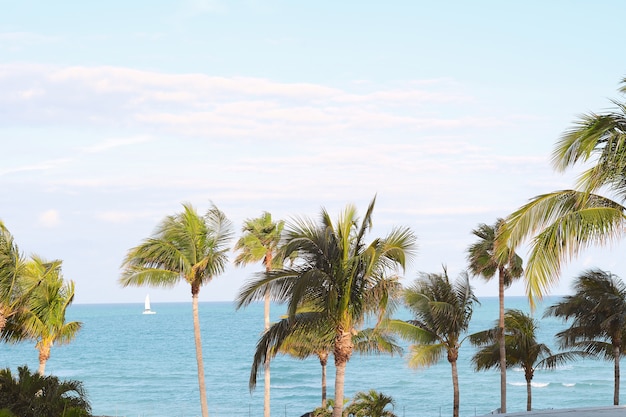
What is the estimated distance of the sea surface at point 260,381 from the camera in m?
71.4

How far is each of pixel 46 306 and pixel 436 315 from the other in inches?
535

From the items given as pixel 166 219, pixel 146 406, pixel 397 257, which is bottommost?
pixel 146 406

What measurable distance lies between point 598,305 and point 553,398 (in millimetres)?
47473

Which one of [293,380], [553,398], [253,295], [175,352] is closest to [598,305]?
[253,295]

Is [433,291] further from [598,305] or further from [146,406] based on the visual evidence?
[146,406]

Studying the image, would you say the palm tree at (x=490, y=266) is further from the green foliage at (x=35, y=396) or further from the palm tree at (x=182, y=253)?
the green foliage at (x=35, y=396)

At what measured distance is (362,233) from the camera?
18.0 m

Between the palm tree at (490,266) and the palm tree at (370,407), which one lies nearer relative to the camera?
the palm tree at (370,407)

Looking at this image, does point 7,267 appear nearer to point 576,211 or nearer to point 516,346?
point 576,211

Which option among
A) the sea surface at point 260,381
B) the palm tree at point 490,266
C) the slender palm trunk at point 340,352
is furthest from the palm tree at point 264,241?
the sea surface at point 260,381

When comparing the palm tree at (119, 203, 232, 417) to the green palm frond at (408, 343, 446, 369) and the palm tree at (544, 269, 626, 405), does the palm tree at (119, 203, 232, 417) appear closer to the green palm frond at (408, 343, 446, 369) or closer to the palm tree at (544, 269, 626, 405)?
the green palm frond at (408, 343, 446, 369)

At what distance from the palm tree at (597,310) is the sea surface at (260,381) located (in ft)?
79.1

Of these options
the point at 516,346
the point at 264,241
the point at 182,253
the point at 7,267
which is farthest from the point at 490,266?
the point at 7,267

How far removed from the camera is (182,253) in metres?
25.1
